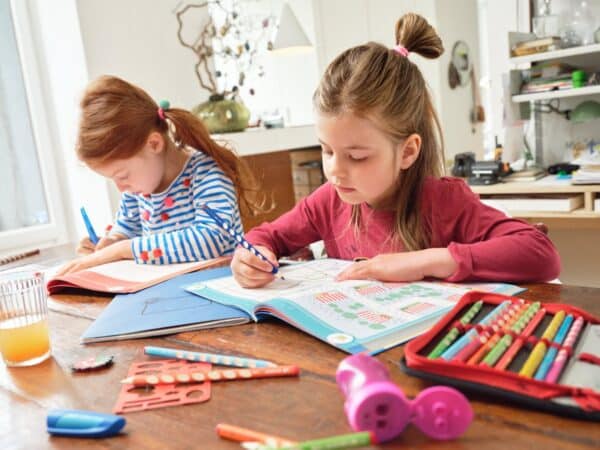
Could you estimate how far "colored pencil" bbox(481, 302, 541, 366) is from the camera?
52 centimetres

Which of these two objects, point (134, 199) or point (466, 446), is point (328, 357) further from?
point (134, 199)

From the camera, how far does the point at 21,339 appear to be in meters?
0.69

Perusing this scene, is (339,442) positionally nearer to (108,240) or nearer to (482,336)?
(482,336)

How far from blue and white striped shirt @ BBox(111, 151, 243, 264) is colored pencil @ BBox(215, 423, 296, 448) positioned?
73cm

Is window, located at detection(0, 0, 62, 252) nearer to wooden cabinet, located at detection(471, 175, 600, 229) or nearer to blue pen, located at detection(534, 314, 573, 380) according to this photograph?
wooden cabinet, located at detection(471, 175, 600, 229)

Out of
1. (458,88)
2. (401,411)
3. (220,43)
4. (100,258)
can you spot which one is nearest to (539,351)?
(401,411)

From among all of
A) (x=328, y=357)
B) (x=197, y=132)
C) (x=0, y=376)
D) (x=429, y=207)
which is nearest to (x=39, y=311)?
(x=0, y=376)

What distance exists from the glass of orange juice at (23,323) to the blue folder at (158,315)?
0.07 meters

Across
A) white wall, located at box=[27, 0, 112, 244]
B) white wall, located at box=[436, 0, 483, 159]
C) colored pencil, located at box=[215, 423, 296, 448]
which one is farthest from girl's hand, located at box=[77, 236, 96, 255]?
white wall, located at box=[436, 0, 483, 159]

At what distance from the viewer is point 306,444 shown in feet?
1.39

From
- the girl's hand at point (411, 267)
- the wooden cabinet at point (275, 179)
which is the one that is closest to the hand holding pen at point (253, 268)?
the girl's hand at point (411, 267)

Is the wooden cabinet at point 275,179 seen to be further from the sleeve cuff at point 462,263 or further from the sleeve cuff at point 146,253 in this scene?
the sleeve cuff at point 462,263

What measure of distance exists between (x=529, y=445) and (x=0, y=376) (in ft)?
1.99

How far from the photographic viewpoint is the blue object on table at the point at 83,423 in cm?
50
